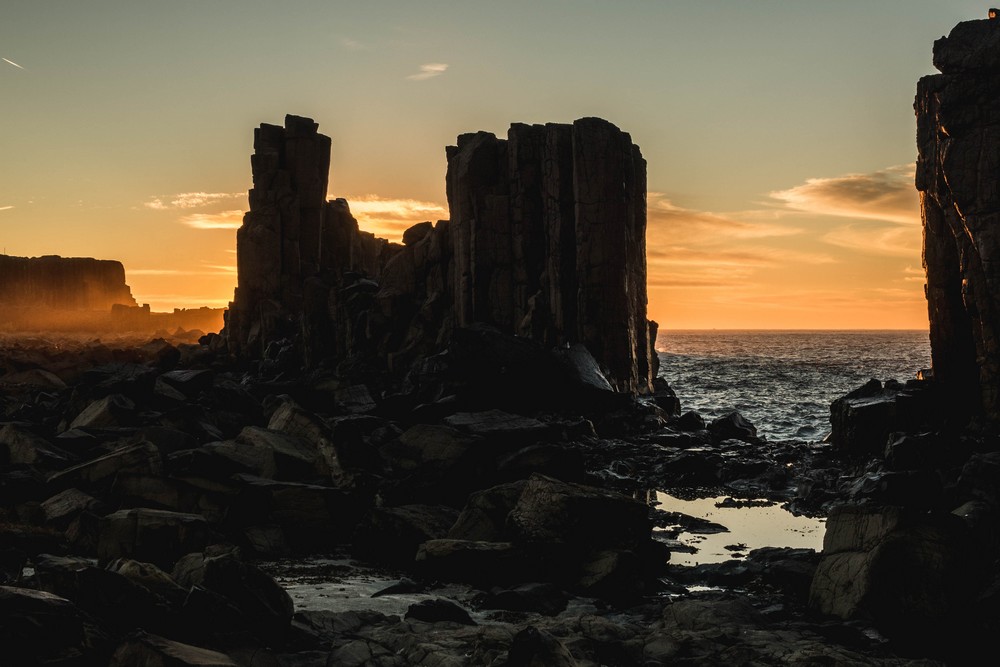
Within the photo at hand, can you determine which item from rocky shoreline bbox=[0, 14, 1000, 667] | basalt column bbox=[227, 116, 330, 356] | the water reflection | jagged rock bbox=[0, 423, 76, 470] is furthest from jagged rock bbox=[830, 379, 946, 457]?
basalt column bbox=[227, 116, 330, 356]

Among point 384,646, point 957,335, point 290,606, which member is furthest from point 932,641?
point 957,335

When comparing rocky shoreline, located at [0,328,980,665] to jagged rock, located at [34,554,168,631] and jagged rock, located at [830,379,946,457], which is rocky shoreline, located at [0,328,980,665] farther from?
jagged rock, located at [830,379,946,457]

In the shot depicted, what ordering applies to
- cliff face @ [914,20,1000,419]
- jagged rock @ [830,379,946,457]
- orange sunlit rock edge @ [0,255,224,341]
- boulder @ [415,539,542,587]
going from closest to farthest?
1. boulder @ [415,539,542,587]
2. cliff face @ [914,20,1000,419]
3. jagged rock @ [830,379,946,457]
4. orange sunlit rock edge @ [0,255,224,341]

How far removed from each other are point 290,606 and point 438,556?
3070 millimetres

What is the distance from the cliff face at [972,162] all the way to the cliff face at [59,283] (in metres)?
153

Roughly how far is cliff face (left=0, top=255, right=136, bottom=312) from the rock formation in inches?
4615

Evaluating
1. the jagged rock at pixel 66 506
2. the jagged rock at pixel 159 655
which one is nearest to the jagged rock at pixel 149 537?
the jagged rock at pixel 66 506

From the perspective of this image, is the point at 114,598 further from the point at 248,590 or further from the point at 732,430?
the point at 732,430

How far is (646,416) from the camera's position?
93.1 feet

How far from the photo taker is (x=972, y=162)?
20.3 meters

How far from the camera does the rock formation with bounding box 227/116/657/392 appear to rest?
3394cm

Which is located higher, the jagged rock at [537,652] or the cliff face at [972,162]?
the cliff face at [972,162]

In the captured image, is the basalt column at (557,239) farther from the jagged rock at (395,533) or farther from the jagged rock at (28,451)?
the jagged rock at (395,533)

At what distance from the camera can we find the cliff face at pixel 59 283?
14825cm
